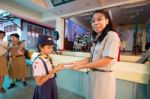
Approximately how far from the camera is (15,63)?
301 cm

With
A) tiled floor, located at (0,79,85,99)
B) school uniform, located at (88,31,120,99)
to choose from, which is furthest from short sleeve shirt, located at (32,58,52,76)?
tiled floor, located at (0,79,85,99)

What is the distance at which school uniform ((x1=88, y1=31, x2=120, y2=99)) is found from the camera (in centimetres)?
93

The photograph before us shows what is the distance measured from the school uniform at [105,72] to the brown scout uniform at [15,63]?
2.47 meters

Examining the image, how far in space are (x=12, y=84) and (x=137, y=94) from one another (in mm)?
2775

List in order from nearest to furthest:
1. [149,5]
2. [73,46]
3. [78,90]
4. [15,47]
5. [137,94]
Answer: [137,94] → [149,5] → [78,90] → [15,47] → [73,46]

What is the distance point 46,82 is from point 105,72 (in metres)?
0.66

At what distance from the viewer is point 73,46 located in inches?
139

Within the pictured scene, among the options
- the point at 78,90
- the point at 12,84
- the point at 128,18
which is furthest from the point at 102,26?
the point at 12,84

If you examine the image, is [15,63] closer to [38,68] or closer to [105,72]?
[38,68]

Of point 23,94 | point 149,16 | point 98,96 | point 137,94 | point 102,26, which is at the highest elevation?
point 149,16

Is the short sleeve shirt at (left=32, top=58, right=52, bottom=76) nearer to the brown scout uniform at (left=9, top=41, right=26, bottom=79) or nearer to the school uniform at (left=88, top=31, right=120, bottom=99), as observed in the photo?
the school uniform at (left=88, top=31, right=120, bottom=99)

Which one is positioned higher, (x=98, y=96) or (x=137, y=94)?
(x=98, y=96)

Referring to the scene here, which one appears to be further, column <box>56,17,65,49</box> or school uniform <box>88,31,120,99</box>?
column <box>56,17,65,49</box>

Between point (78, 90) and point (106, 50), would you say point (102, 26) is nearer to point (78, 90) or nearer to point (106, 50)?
point (106, 50)
